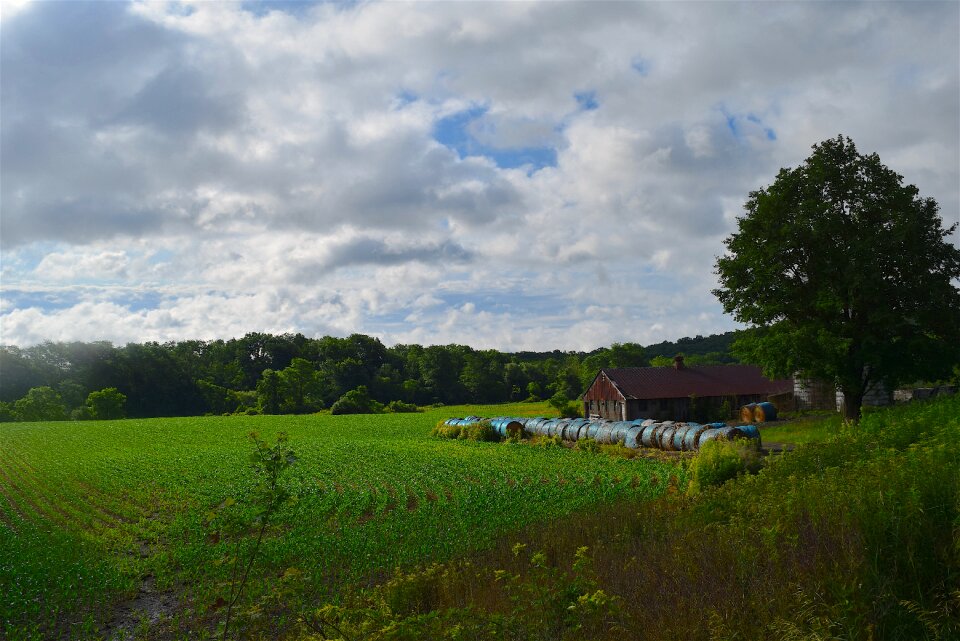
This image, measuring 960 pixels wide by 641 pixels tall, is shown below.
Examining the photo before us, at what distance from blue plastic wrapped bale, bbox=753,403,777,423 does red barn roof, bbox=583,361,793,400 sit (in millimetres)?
6144

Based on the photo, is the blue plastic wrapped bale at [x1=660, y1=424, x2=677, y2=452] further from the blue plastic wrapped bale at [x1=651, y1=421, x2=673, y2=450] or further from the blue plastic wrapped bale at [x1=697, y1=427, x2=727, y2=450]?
the blue plastic wrapped bale at [x1=697, y1=427, x2=727, y2=450]

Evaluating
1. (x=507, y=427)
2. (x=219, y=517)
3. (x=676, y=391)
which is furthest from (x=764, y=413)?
(x=219, y=517)

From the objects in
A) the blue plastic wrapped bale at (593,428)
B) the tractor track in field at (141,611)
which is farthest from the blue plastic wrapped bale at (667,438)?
the tractor track in field at (141,611)

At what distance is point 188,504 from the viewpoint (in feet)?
71.7

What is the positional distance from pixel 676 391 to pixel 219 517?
48.6 meters

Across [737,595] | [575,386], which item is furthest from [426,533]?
[575,386]

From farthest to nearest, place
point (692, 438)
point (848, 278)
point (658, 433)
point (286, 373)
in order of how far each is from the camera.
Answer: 1. point (286, 373)
2. point (658, 433)
3. point (692, 438)
4. point (848, 278)

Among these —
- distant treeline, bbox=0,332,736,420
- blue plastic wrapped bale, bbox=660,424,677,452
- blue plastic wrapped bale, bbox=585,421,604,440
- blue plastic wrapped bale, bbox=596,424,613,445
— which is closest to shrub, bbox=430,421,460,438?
blue plastic wrapped bale, bbox=585,421,604,440

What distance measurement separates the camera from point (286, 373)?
10306cm

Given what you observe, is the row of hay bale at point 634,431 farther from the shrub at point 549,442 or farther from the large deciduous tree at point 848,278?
the large deciduous tree at point 848,278

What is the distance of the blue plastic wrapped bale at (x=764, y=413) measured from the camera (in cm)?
4472

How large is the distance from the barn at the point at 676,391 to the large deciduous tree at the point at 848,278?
68.2ft

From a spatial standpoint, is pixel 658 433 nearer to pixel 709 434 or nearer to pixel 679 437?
pixel 679 437

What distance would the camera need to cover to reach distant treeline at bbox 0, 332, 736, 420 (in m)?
97.4
